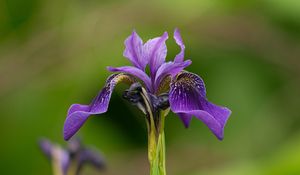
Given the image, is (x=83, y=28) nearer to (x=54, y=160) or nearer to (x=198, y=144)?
(x=198, y=144)

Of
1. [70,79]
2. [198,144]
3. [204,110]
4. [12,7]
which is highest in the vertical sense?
[204,110]

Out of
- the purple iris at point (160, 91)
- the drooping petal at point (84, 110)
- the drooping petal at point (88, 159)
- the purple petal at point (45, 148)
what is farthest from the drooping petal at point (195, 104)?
the purple petal at point (45, 148)

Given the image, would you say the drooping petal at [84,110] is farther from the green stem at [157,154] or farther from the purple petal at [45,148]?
the purple petal at [45,148]

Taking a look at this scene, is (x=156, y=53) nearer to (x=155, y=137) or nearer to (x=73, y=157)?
(x=155, y=137)

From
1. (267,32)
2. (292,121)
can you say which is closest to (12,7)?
(267,32)

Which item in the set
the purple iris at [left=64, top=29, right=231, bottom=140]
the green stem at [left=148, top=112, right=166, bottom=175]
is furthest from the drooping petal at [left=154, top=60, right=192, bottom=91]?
the green stem at [left=148, top=112, right=166, bottom=175]

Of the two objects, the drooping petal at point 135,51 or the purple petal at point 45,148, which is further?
the purple petal at point 45,148

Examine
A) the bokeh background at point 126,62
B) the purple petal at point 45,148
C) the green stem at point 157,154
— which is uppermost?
the green stem at point 157,154

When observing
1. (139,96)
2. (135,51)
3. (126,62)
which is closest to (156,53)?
(135,51)
